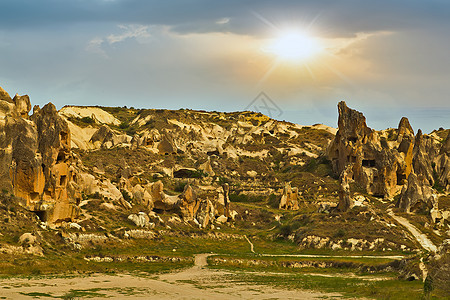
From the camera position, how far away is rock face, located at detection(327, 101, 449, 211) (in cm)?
13412

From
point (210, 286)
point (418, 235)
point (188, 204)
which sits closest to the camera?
point (210, 286)

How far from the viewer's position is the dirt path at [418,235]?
3285 inches

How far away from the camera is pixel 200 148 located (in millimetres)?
184500

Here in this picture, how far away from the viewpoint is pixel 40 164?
72875 millimetres

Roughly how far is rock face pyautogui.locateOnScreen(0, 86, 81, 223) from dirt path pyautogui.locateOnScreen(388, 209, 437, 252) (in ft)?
145

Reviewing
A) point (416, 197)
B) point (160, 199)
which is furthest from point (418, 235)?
point (160, 199)

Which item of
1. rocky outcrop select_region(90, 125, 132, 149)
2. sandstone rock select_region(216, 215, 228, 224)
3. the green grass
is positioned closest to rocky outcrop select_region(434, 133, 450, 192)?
sandstone rock select_region(216, 215, 228, 224)

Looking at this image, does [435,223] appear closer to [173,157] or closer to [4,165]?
[4,165]

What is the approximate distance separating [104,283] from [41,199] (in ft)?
69.7

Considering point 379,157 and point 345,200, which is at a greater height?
point 379,157

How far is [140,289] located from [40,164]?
2622 centimetres

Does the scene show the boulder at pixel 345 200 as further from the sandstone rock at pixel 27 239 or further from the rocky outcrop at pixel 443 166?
the sandstone rock at pixel 27 239

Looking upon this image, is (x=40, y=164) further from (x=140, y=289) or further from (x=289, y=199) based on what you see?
(x=289, y=199)

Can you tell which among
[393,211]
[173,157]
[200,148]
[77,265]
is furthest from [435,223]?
[200,148]
